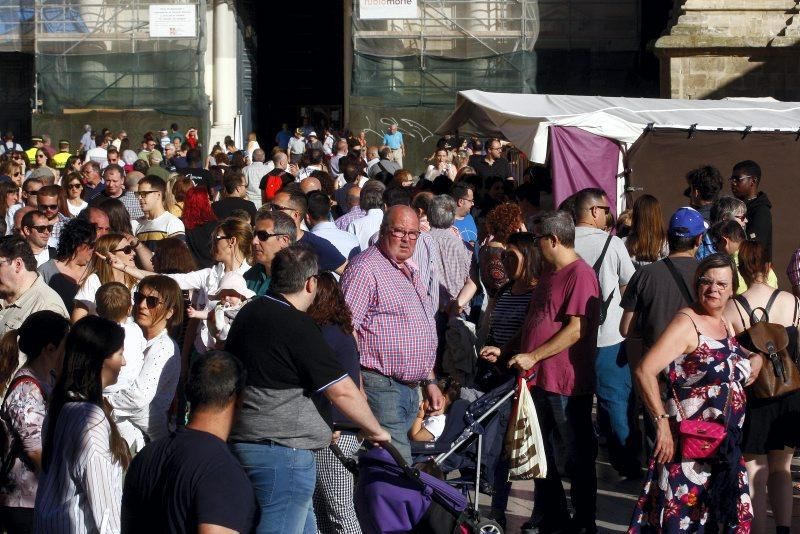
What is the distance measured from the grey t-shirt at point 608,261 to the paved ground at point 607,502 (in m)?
1.02

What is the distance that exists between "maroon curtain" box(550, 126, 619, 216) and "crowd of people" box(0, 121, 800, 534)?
1.76 m

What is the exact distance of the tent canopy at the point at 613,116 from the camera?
40.4 feet

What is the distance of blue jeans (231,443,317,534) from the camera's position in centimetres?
534

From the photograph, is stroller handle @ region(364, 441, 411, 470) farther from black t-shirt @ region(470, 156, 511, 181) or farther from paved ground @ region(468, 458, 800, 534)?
black t-shirt @ region(470, 156, 511, 181)

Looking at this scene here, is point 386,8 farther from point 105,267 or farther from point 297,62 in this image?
point 105,267

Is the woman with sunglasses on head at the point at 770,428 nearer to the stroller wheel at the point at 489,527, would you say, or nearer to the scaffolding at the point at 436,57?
the stroller wheel at the point at 489,527

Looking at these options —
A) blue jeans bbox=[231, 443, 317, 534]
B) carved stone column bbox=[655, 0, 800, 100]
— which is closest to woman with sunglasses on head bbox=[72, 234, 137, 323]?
blue jeans bbox=[231, 443, 317, 534]

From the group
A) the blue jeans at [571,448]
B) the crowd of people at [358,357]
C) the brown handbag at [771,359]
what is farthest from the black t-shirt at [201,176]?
the brown handbag at [771,359]

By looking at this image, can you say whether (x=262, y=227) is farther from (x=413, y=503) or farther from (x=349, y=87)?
(x=349, y=87)

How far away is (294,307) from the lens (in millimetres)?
5539

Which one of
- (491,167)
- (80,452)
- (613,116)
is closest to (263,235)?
(80,452)

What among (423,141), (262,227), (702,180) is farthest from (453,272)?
(423,141)

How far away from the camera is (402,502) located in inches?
244

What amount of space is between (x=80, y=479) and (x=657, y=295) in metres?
3.72
